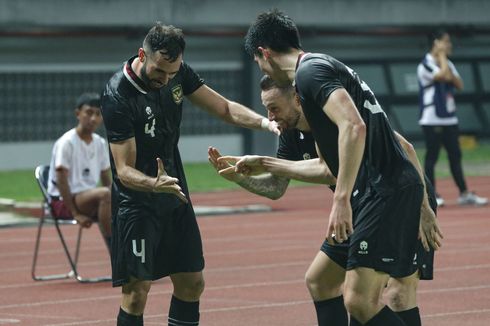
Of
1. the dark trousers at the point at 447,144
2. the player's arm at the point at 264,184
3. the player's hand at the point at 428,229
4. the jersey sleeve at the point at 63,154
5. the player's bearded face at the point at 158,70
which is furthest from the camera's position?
the dark trousers at the point at 447,144

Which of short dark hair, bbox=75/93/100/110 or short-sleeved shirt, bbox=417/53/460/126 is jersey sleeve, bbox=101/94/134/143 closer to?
short dark hair, bbox=75/93/100/110

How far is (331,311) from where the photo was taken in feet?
26.1

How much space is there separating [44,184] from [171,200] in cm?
500

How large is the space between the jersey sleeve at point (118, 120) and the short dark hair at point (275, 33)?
1.26m

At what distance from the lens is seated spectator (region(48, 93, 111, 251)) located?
12.7 metres

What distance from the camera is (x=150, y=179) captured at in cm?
820

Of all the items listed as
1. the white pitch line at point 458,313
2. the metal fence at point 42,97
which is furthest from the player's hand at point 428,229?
the metal fence at point 42,97

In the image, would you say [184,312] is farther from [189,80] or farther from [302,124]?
[302,124]

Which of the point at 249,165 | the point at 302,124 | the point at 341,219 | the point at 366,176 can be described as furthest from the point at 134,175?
the point at 341,219

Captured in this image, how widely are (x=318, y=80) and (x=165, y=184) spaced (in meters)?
1.46

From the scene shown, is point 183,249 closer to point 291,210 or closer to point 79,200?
point 79,200

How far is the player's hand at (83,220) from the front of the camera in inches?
496

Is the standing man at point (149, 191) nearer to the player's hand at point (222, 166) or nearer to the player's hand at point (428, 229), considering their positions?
the player's hand at point (222, 166)

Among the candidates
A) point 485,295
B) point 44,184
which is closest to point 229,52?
point 44,184
